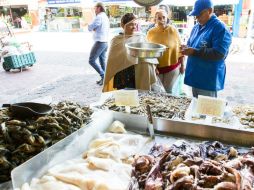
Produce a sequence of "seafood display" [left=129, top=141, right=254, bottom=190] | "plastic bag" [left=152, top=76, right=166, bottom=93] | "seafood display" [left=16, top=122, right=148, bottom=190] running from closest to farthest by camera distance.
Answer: "seafood display" [left=129, top=141, right=254, bottom=190] → "seafood display" [left=16, top=122, right=148, bottom=190] → "plastic bag" [left=152, top=76, right=166, bottom=93]

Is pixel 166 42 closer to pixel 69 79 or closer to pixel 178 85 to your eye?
pixel 178 85

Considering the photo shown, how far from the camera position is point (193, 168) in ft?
4.43

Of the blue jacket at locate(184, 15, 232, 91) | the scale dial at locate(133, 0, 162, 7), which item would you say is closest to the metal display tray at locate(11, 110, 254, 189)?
the scale dial at locate(133, 0, 162, 7)

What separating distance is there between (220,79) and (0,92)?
5303mm

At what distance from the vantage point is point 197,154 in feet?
5.11

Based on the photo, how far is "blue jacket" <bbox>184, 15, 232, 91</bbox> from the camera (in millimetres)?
3064

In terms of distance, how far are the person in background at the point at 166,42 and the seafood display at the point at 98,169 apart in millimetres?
2054

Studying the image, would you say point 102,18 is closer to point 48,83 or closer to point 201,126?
point 48,83

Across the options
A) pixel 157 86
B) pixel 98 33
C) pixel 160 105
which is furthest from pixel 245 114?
pixel 98 33

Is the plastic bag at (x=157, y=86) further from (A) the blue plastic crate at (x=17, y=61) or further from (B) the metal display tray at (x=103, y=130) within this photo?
(A) the blue plastic crate at (x=17, y=61)

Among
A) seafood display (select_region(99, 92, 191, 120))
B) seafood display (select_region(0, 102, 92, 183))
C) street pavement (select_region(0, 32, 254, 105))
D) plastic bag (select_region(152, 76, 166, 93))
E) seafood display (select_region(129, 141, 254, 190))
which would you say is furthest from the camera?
street pavement (select_region(0, 32, 254, 105))

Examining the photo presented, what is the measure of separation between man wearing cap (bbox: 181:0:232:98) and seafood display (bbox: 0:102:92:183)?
1.82 meters

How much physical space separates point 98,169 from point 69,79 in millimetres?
6066

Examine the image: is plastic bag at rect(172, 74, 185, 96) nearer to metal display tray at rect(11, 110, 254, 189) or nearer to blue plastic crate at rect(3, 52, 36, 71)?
metal display tray at rect(11, 110, 254, 189)
